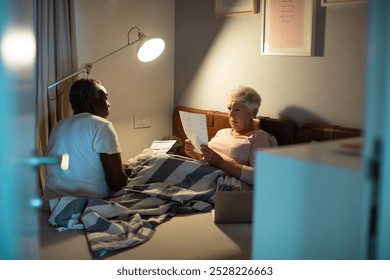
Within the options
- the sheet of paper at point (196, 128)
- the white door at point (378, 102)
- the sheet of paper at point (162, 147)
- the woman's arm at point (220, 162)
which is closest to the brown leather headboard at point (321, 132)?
the woman's arm at point (220, 162)

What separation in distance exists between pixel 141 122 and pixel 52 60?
2.79 feet

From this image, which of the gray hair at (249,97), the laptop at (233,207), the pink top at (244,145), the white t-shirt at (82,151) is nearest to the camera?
the laptop at (233,207)

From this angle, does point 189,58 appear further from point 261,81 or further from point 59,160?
point 59,160

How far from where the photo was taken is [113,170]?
280 cm

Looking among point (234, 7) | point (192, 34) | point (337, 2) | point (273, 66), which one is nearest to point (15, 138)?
point (337, 2)

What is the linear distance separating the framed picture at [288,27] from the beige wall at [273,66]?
0.04 metres


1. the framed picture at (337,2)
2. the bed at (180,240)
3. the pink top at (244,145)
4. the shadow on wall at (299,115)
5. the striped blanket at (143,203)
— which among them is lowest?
the bed at (180,240)

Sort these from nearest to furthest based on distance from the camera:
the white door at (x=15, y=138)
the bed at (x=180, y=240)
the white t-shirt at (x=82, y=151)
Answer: the white door at (x=15, y=138), the bed at (x=180, y=240), the white t-shirt at (x=82, y=151)

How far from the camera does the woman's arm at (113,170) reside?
279cm

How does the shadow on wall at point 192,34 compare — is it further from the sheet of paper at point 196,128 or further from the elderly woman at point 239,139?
the sheet of paper at point 196,128

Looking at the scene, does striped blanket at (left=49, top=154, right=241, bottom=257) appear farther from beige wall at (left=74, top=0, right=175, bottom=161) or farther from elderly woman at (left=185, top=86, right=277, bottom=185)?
beige wall at (left=74, top=0, right=175, bottom=161)

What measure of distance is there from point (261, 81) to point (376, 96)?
2.27m

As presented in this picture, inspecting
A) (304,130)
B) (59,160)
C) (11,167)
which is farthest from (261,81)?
(11,167)

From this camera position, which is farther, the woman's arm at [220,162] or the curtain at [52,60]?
the curtain at [52,60]
